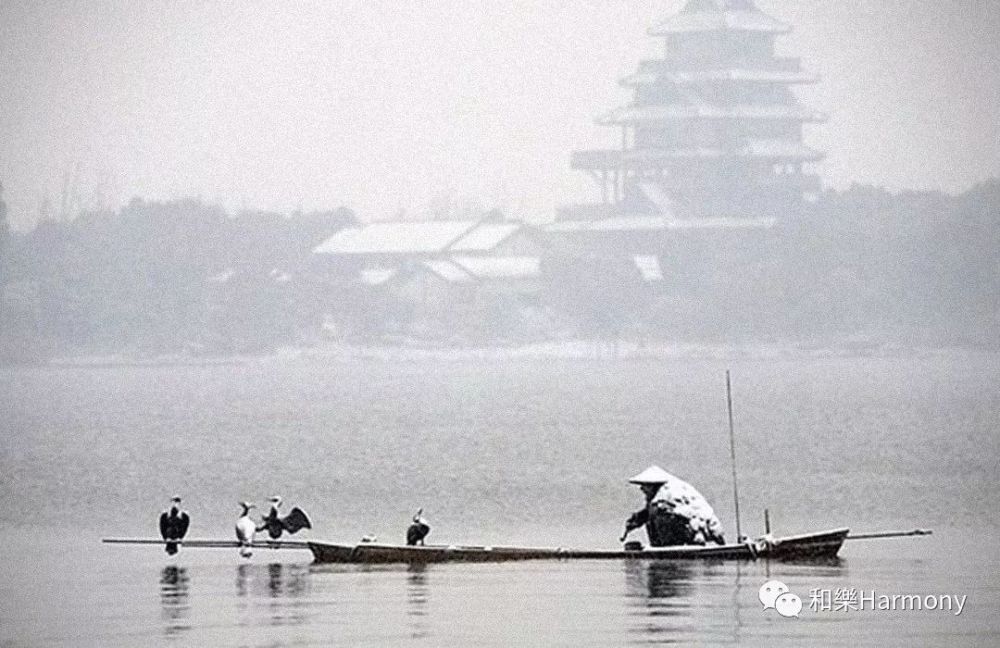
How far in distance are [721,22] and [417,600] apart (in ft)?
163

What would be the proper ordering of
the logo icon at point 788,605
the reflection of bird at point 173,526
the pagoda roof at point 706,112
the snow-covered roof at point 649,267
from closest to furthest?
the logo icon at point 788,605, the reflection of bird at point 173,526, the snow-covered roof at point 649,267, the pagoda roof at point 706,112

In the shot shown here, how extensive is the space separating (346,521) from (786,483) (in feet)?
20.0

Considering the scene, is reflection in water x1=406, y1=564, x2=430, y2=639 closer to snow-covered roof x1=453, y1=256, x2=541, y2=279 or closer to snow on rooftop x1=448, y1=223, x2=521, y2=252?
snow-covered roof x1=453, y1=256, x2=541, y2=279

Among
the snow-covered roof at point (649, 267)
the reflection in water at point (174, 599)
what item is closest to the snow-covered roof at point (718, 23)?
the snow-covered roof at point (649, 267)

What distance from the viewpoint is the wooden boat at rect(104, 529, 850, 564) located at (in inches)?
716

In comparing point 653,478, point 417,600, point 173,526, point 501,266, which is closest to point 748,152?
point 501,266

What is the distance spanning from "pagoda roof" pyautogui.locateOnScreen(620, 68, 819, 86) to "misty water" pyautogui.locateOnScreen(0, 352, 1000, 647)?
22.9ft

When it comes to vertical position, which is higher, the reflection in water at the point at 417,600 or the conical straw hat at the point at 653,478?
the conical straw hat at the point at 653,478

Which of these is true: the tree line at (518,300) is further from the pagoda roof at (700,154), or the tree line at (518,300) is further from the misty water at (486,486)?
the pagoda roof at (700,154)

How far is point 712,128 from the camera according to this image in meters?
65.8

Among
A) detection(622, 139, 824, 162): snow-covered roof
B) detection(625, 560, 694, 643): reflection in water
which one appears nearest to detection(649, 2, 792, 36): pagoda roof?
detection(622, 139, 824, 162): snow-covered roof

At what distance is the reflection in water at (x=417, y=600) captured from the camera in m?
15.7

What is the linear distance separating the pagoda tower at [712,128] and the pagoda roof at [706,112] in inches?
0.8

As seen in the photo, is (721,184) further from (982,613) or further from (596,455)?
(982,613)
